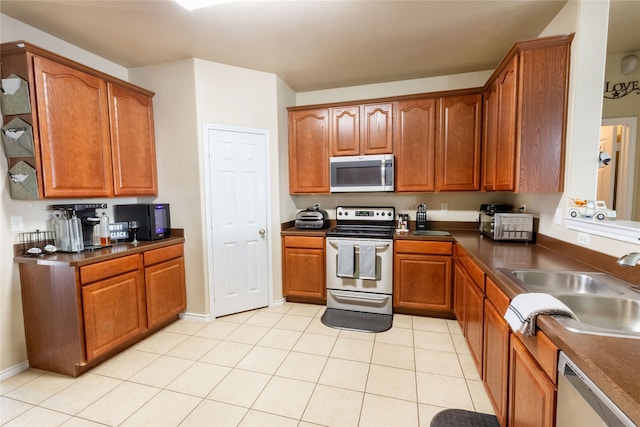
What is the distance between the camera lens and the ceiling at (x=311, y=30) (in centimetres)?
197

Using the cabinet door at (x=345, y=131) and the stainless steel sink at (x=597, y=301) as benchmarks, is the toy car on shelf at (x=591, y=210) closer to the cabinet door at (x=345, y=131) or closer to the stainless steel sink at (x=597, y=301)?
the stainless steel sink at (x=597, y=301)

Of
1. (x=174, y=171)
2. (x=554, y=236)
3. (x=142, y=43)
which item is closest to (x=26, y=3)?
(x=142, y=43)

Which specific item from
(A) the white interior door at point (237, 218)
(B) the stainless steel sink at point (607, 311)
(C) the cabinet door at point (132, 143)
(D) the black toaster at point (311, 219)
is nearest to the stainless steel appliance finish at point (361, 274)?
(D) the black toaster at point (311, 219)

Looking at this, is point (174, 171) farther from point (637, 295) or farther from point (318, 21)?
point (637, 295)

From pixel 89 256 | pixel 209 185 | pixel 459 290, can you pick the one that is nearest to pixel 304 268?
pixel 209 185

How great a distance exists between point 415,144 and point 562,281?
1905 millimetres

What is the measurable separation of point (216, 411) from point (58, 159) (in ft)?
6.93

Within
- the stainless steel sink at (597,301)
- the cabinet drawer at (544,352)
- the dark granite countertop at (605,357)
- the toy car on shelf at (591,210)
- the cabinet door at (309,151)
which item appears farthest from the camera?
the cabinet door at (309,151)

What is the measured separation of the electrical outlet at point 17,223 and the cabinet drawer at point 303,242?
7.14 ft

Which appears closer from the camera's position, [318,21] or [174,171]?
[318,21]

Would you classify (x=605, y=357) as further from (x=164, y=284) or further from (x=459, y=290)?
(x=164, y=284)

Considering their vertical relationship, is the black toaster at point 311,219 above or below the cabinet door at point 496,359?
above

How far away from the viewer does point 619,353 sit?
822 mm

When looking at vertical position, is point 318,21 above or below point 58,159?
above
